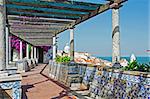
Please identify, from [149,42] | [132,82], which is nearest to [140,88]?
[132,82]

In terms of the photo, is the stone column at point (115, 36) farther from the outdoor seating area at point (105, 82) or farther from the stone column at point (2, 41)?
the stone column at point (2, 41)

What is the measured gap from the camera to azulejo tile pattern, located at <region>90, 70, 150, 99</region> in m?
4.04

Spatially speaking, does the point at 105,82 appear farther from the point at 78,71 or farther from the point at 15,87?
the point at 78,71

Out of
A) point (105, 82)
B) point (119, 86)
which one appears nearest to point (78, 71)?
point (105, 82)

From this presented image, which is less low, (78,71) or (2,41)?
(2,41)

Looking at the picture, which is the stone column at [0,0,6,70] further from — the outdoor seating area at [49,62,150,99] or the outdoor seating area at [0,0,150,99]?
the outdoor seating area at [49,62,150,99]

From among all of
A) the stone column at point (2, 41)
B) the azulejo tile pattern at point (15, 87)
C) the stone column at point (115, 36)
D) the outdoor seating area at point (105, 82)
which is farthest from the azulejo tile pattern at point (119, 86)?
the stone column at point (2, 41)

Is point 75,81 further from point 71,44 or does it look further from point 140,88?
point 140,88

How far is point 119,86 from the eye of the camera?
4.87 m

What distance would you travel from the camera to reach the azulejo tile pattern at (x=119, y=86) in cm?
404

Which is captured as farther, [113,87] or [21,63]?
[21,63]

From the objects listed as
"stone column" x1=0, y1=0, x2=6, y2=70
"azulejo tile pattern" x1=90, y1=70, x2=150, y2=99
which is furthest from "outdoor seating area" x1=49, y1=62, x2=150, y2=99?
"stone column" x1=0, y1=0, x2=6, y2=70

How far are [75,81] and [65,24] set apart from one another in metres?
4.27

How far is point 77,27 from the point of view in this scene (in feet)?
36.0
